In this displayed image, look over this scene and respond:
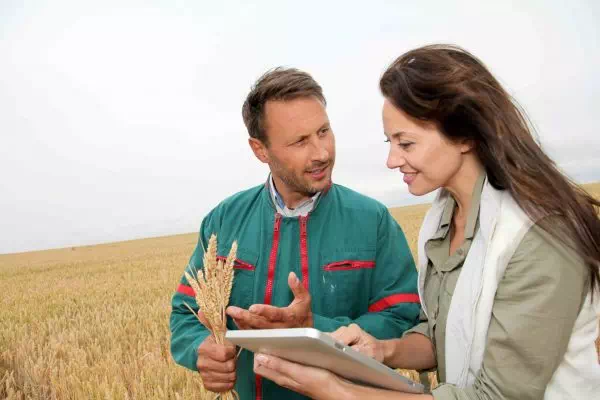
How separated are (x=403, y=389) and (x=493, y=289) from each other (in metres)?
0.52

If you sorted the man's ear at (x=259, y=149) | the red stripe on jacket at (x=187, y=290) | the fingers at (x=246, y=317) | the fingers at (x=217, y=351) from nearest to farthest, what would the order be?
the fingers at (x=246, y=317)
the fingers at (x=217, y=351)
the red stripe on jacket at (x=187, y=290)
the man's ear at (x=259, y=149)

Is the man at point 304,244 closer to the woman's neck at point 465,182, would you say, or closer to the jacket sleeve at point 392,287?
the jacket sleeve at point 392,287

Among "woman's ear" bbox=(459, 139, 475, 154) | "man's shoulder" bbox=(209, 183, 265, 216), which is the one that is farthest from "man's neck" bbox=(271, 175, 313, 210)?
"woman's ear" bbox=(459, 139, 475, 154)

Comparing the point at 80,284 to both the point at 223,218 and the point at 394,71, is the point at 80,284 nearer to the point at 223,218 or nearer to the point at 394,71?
the point at 223,218

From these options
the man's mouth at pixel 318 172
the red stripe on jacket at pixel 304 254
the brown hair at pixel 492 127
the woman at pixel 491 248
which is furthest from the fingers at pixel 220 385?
the brown hair at pixel 492 127

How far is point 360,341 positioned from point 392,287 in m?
0.59

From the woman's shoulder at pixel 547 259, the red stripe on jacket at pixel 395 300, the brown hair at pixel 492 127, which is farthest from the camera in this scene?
the red stripe on jacket at pixel 395 300

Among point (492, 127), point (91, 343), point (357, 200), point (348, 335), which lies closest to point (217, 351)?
point (348, 335)

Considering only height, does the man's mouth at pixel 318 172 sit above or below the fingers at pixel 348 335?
above

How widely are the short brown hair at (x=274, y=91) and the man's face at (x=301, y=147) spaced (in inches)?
2.1

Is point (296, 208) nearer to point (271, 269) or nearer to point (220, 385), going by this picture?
point (271, 269)

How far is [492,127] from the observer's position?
224 centimetres

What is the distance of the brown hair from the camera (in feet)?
6.99

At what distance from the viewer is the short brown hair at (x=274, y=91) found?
10.6 feet
